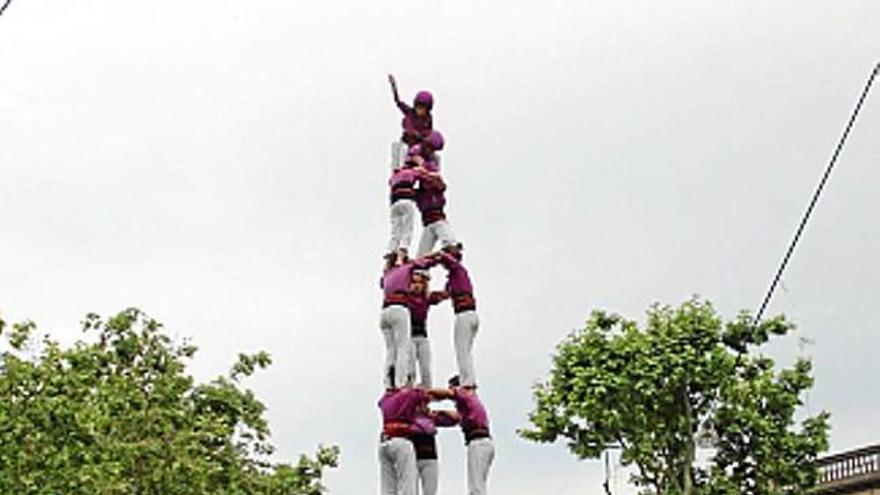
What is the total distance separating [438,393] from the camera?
16.2 m

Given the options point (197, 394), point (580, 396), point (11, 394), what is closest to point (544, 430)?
point (580, 396)

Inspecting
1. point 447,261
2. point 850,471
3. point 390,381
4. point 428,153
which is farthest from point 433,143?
point 850,471

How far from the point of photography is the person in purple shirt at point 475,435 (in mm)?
15953

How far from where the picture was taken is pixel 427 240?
1711 cm

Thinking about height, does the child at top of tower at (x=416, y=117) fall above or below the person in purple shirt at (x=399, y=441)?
above

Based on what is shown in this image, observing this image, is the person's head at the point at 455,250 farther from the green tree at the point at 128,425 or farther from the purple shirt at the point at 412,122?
the green tree at the point at 128,425

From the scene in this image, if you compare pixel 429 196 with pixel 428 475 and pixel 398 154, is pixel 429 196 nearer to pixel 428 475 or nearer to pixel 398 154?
pixel 398 154

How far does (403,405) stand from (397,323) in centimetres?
84

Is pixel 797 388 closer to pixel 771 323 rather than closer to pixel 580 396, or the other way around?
pixel 771 323

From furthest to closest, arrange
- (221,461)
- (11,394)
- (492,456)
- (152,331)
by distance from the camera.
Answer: (152,331), (221,461), (11,394), (492,456)

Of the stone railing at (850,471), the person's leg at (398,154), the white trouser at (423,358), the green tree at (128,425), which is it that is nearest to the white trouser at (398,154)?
the person's leg at (398,154)

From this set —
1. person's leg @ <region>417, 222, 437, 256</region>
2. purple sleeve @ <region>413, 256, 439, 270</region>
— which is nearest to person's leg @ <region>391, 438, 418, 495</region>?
purple sleeve @ <region>413, 256, 439, 270</region>

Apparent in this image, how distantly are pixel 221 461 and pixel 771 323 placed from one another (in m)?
11.2

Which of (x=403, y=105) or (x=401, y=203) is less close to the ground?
(x=403, y=105)
